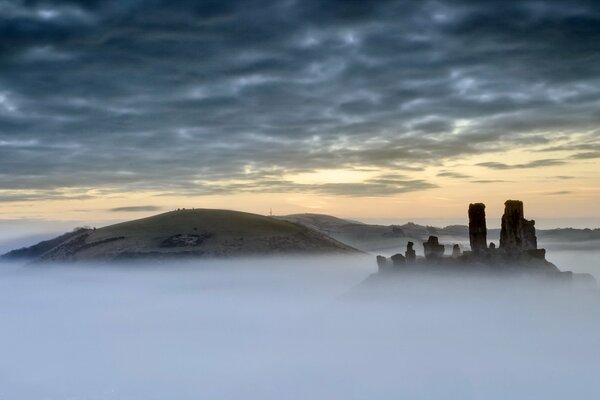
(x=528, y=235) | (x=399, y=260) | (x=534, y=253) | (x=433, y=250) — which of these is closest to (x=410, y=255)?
(x=399, y=260)

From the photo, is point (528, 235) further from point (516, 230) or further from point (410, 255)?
point (410, 255)

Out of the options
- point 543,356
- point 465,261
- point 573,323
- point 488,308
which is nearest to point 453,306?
point 488,308

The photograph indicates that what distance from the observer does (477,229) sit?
14175cm

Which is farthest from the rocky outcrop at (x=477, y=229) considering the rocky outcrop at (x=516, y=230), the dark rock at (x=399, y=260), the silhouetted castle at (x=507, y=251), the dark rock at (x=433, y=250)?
the dark rock at (x=399, y=260)

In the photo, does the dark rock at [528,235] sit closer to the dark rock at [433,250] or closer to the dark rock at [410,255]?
the dark rock at [433,250]

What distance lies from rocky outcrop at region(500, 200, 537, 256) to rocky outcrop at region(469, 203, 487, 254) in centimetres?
667

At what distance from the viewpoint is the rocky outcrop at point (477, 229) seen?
141250 mm

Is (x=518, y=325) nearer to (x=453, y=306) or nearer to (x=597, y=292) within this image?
(x=453, y=306)

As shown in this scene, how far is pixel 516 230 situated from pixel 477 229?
1045 cm

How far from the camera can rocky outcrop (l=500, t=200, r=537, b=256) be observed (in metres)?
133

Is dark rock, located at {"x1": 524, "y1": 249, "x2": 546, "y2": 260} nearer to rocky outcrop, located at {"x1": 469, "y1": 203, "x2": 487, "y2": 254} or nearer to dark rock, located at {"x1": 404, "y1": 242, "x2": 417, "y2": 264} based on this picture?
rocky outcrop, located at {"x1": 469, "y1": 203, "x2": 487, "y2": 254}

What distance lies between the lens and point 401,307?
176000mm

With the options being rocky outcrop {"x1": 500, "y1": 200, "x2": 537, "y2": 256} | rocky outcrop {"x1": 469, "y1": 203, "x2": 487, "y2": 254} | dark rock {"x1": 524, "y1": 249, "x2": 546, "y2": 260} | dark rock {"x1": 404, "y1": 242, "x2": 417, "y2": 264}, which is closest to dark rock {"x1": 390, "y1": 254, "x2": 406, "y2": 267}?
dark rock {"x1": 404, "y1": 242, "x2": 417, "y2": 264}

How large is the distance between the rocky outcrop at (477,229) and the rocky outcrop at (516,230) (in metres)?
6.67
